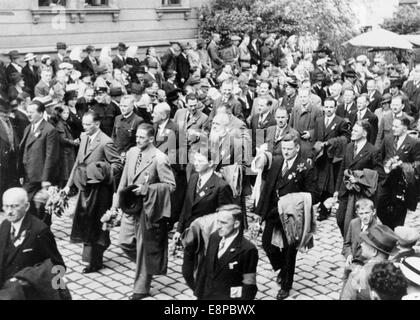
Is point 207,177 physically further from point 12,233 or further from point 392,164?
point 392,164

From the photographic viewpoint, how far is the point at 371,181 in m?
8.49

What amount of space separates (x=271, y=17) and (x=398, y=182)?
12470 millimetres

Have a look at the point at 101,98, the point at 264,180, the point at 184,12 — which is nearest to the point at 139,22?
the point at 184,12

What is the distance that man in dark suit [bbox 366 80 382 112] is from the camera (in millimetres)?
13992

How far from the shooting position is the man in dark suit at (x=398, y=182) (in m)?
9.38

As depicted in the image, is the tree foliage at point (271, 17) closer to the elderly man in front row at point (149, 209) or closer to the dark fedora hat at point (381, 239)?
the elderly man in front row at point (149, 209)

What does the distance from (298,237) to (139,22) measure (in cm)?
1298

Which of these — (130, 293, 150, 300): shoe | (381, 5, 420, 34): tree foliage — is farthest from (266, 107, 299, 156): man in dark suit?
(381, 5, 420, 34): tree foliage

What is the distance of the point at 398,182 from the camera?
9.41m

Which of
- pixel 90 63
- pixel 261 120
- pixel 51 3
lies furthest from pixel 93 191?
pixel 51 3

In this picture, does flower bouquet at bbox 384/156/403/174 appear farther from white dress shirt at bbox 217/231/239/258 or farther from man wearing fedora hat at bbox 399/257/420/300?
white dress shirt at bbox 217/231/239/258

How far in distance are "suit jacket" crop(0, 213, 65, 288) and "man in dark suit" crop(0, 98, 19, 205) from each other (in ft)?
10.9

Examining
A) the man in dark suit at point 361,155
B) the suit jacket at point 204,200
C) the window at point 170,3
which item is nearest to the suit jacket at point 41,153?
the suit jacket at point 204,200

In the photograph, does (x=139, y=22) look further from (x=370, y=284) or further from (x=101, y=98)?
(x=370, y=284)
